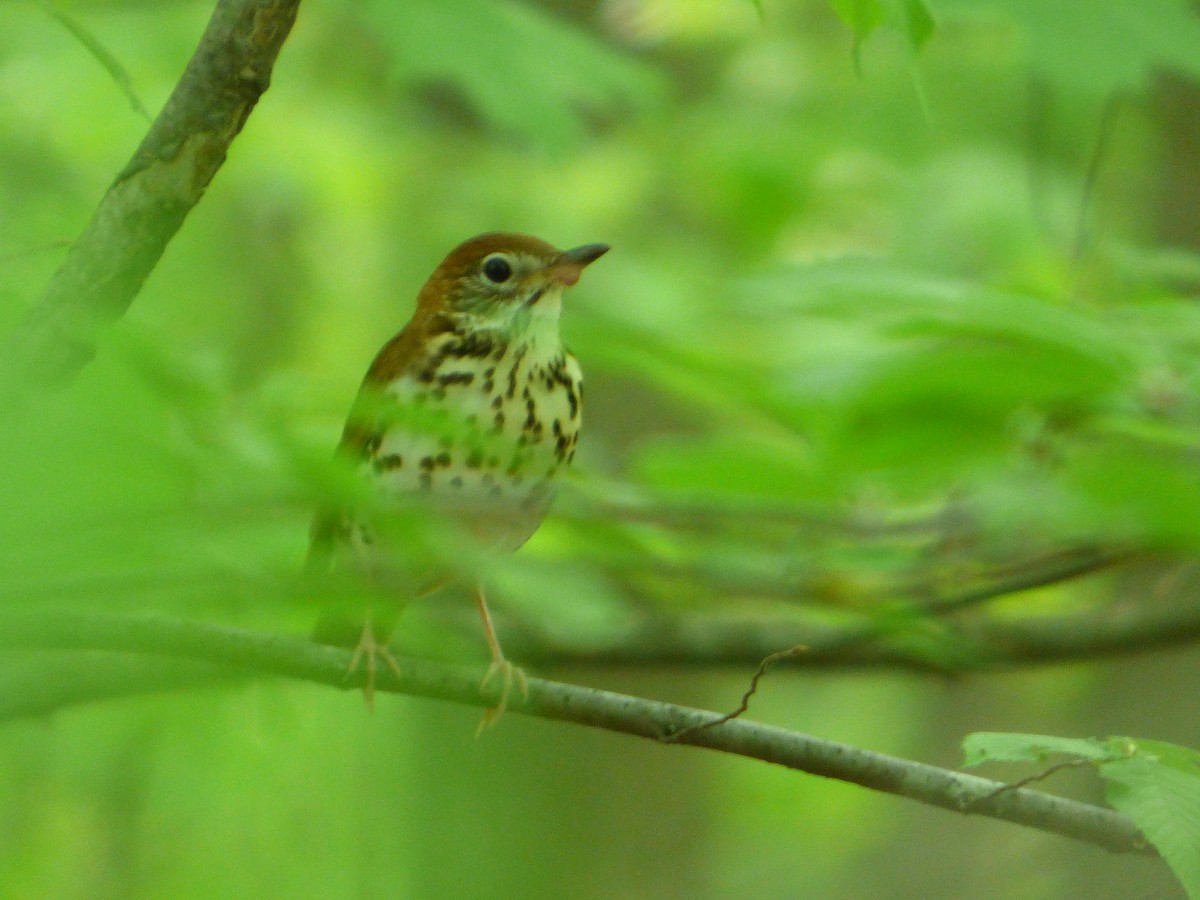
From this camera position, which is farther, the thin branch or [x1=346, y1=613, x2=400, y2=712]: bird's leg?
[x1=346, y1=613, x2=400, y2=712]: bird's leg

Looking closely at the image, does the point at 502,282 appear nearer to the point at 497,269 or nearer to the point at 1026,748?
the point at 497,269

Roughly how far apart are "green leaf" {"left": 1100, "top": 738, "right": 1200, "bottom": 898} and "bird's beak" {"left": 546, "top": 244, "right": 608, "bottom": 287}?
1.60m

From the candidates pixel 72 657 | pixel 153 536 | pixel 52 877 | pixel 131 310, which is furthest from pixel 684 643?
pixel 153 536

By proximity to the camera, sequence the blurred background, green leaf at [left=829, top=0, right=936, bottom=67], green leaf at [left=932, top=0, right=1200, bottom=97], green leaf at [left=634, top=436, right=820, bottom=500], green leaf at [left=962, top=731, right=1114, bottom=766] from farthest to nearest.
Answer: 1. green leaf at [left=932, top=0, right=1200, bottom=97]
2. green leaf at [left=634, top=436, right=820, bottom=500]
3. the blurred background
4. green leaf at [left=962, top=731, right=1114, bottom=766]
5. green leaf at [left=829, top=0, right=936, bottom=67]

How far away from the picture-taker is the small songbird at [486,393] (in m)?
2.56

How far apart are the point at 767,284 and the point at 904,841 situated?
3.98 meters

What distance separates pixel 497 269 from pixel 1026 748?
183 cm

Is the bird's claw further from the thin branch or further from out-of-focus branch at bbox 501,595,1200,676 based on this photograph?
out-of-focus branch at bbox 501,595,1200,676

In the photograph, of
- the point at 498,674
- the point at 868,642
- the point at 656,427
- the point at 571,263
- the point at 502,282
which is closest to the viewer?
the point at 498,674

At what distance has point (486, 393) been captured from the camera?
110 inches

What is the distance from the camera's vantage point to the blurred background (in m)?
1.76

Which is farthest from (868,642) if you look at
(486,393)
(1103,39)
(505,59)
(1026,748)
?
(1026,748)

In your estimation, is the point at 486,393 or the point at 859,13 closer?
the point at 859,13

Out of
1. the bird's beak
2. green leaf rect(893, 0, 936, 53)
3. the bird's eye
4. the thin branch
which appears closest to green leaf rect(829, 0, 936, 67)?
green leaf rect(893, 0, 936, 53)
